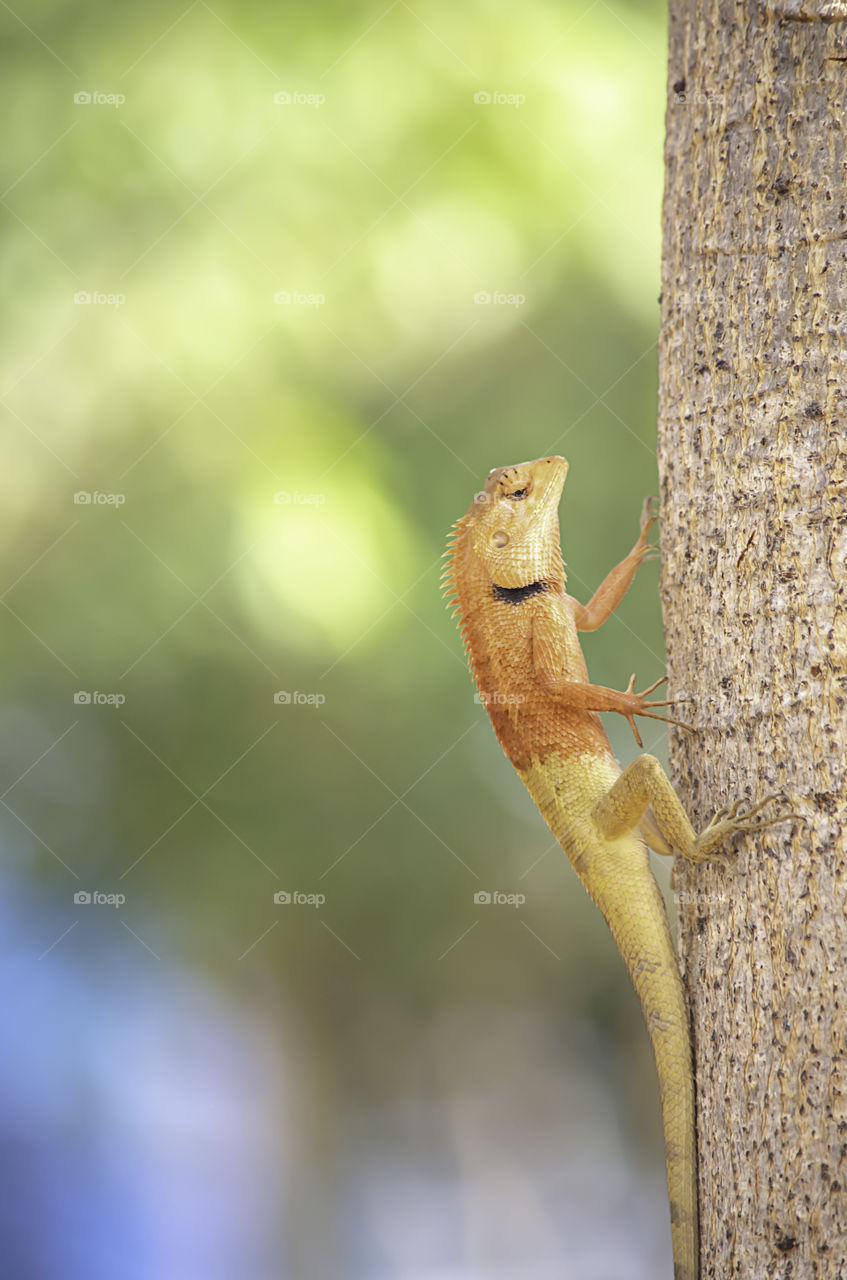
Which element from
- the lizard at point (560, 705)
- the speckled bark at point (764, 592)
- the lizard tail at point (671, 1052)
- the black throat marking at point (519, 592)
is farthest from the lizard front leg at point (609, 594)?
the lizard tail at point (671, 1052)

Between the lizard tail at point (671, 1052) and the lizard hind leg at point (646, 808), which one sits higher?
the lizard hind leg at point (646, 808)

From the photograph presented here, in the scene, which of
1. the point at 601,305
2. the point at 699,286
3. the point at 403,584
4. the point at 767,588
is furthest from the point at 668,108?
the point at 601,305

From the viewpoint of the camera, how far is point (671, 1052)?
91.6 inches

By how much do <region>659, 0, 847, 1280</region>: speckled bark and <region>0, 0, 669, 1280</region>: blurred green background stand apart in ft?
15.7

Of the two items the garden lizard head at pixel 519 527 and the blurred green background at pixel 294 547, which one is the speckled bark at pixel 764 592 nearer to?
the garden lizard head at pixel 519 527

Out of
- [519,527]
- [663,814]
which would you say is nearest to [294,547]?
[519,527]

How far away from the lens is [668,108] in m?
2.52

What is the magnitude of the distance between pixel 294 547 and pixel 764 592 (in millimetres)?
5048

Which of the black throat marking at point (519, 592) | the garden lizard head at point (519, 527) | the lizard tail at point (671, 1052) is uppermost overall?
the garden lizard head at point (519, 527)

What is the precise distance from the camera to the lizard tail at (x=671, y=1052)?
2256 mm

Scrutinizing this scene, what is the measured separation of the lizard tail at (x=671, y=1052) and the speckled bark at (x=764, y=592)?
0.04 m

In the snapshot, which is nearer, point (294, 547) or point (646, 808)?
point (646, 808)

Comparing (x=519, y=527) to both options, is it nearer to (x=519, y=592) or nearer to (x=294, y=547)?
(x=519, y=592)

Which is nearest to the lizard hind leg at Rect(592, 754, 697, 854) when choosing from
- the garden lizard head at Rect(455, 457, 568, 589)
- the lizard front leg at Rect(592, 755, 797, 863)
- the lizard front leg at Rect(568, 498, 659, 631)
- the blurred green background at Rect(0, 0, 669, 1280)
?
the lizard front leg at Rect(592, 755, 797, 863)
